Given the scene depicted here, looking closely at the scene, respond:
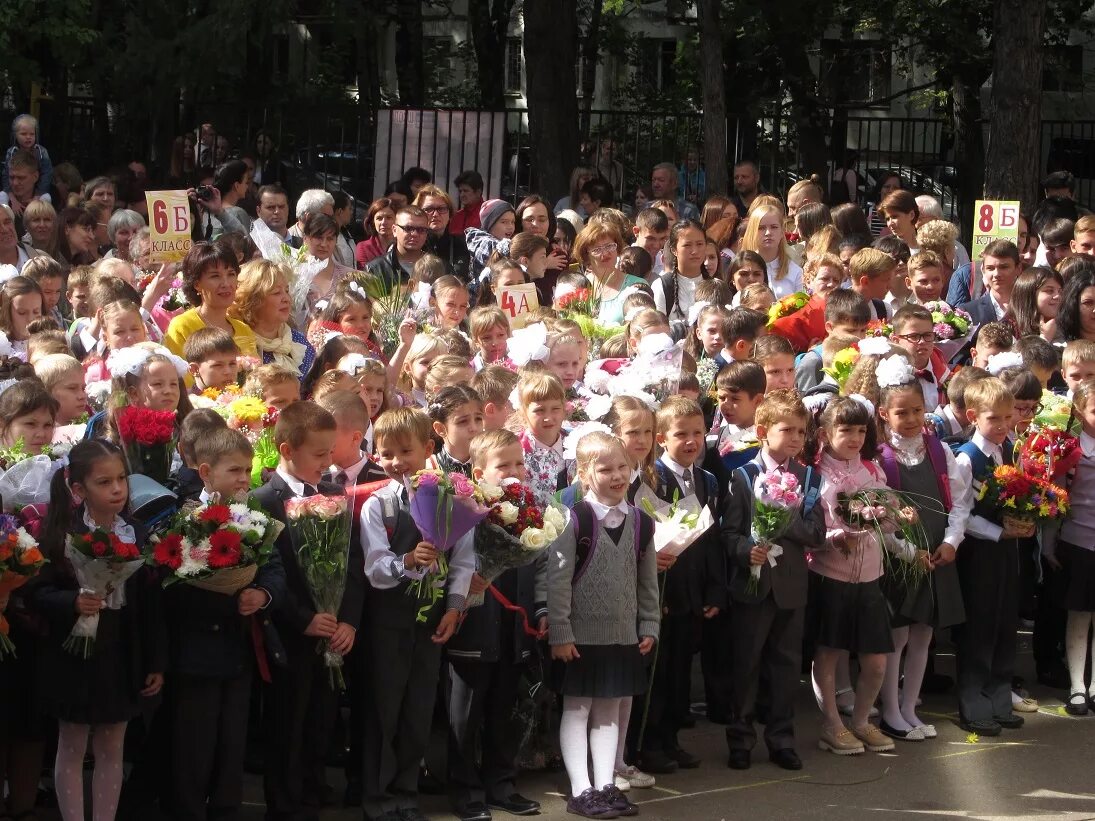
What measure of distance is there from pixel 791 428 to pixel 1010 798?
1865 mm

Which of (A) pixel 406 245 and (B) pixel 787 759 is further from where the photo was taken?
(A) pixel 406 245

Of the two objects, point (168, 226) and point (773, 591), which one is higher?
point (168, 226)

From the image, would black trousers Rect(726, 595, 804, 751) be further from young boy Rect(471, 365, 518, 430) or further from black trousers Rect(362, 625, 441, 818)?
black trousers Rect(362, 625, 441, 818)

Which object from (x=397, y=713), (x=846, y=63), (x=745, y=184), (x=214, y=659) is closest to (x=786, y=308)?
(x=397, y=713)

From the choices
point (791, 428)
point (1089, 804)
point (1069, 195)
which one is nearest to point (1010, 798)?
point (1089, 804)

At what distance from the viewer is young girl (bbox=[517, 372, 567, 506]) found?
24.4 feet

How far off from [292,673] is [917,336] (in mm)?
4136

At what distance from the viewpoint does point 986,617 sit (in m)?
8.37

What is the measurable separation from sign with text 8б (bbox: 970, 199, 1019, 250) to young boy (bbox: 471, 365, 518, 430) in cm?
523

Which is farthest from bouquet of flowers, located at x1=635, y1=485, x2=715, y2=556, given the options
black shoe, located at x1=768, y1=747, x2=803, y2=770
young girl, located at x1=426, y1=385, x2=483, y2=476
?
black shoe, located at x1=768, y1=747, x2=803, y2=770

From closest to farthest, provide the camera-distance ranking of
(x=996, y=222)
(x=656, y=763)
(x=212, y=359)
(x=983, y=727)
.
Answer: (x=656, y=763) < (x=212, y=359) < (x=983, y=727) < (x=996, y=222)

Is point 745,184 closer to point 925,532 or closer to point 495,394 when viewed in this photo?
point 925,532

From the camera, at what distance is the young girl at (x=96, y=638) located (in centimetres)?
601

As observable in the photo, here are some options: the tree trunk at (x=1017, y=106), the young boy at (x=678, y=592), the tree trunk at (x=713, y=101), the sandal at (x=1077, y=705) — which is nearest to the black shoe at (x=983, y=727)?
the sandal at (x=1077, y=705)
